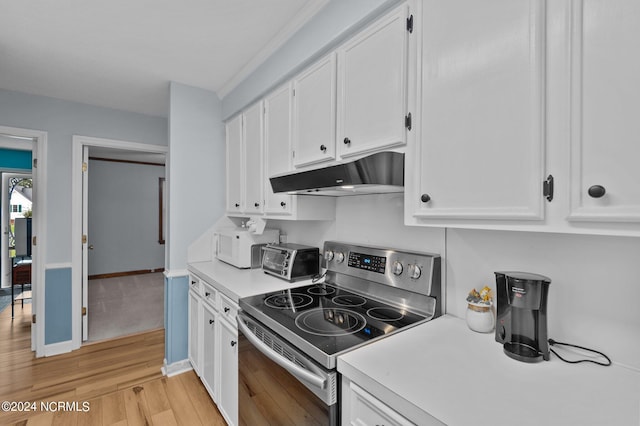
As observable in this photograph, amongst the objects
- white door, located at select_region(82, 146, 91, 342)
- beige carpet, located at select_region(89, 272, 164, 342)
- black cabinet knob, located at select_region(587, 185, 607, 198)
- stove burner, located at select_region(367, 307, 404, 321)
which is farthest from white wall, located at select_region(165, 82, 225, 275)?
black cabinet knob, located at select_region(587, 185, 607, 198)

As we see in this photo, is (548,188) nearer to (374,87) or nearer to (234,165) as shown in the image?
(374,87)

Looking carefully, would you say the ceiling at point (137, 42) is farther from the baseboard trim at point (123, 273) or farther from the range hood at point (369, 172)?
the baseboard trim at point (123, 273)

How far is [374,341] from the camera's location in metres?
1.13

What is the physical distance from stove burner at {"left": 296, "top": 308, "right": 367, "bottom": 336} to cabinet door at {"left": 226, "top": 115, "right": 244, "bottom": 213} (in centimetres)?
138

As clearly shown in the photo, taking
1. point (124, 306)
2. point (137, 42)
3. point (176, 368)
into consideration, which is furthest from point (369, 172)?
point (124, 306)

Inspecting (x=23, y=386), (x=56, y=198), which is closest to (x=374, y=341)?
(x=23, y=386)

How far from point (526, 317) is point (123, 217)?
658 centimetres

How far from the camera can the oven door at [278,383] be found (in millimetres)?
1036

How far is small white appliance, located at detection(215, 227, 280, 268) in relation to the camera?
7.72 feet

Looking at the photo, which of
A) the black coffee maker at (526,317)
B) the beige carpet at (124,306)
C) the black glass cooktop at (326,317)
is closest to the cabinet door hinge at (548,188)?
the black coffee maker at (526,317)

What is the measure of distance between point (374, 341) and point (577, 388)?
1.90ft

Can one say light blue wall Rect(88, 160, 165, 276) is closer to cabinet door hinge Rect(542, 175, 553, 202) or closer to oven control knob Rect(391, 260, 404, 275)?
oven control knob Rect(391, 260, 404, 275)

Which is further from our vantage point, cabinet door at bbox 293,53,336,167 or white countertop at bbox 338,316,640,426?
cabinet door at bbox 293,53,336,167

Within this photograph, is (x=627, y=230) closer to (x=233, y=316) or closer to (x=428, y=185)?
(x=428, y=185)
